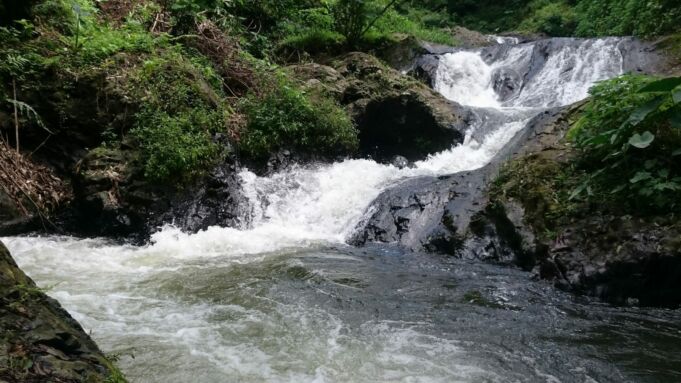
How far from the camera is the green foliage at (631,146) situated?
4969 mm

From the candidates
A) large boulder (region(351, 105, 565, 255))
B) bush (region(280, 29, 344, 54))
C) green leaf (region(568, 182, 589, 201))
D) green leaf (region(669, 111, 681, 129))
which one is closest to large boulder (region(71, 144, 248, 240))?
large boulder (region(351, 105, 565, 255))

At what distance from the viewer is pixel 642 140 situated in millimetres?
4914

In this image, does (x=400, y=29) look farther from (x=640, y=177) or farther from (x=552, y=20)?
(x=640, y=177)

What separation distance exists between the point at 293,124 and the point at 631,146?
206 inches

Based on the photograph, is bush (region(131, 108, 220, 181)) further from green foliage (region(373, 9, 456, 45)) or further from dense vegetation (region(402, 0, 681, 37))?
dense vegetation (region(402, 0, 681, 37))

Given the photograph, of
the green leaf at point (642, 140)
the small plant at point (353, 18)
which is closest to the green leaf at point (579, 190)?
the green leaf at point (642, 140)

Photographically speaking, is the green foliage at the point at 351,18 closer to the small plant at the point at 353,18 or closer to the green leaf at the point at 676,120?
the small plant at the point at 353,18

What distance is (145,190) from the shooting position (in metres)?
6.96

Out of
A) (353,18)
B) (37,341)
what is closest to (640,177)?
(37,341)

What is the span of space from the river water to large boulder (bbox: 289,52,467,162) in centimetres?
299

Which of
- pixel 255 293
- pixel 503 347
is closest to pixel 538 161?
pixel 503 347

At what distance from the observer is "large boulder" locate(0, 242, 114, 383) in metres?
1.97

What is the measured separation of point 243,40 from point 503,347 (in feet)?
29.8

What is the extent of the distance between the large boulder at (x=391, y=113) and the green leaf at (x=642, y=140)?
5.50 metres
